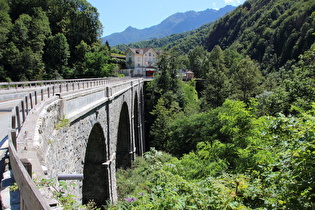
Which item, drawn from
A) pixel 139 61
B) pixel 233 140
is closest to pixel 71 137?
pixel 233 140

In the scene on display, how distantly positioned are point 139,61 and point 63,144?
262 ft

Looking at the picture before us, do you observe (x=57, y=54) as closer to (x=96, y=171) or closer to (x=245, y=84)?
(x=245, y=84)

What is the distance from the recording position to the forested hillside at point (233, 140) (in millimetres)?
5434

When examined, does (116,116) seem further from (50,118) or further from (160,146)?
(160,146)

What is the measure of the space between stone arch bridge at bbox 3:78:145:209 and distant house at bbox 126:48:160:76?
63.1m

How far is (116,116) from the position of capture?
612 inches

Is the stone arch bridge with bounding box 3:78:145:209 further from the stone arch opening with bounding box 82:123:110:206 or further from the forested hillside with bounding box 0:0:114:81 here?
the forested hillside with bounding box 0:0:114:81

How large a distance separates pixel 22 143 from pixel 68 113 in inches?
150

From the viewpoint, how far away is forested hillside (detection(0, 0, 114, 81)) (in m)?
45.8

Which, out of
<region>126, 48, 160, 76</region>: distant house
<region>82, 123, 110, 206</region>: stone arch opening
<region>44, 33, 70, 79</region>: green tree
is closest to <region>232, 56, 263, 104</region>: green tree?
<region>82, 123, 110, 206</region>: stone arch opening

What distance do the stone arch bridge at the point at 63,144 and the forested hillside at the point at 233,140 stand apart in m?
2.15

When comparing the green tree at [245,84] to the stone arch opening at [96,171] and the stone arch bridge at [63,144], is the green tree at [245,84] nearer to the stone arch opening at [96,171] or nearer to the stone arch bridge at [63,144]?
the stone arch bridge at [63,144]

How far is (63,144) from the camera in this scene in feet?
22.2

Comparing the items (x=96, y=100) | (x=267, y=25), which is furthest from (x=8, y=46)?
(x=267, y=25)
